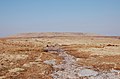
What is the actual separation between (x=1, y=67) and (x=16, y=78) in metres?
6.30

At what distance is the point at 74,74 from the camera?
83.8 ft

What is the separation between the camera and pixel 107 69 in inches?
1125

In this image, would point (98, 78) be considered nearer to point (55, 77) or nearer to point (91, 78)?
point (91, 78)

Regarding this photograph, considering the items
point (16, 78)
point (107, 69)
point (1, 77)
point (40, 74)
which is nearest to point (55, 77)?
point (40, 74)

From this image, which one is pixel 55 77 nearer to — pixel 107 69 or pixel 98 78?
pixel 98 78

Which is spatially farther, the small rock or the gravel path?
the small rock

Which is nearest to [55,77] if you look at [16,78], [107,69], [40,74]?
[40,74]

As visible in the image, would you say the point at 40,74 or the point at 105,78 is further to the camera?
the point at 40,74

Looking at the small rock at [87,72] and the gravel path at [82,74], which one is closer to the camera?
the gravel path at [82,74]

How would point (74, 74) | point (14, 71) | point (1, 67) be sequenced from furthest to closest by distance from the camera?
point (1, 67) → point (14, 71) → point (74, 74)

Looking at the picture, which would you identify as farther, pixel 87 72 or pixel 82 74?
pixel 87 72

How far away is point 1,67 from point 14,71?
306 cm

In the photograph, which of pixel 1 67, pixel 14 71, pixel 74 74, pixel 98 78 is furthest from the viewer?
pixel 1 67

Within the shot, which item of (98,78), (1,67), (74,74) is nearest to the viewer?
(98,78)
